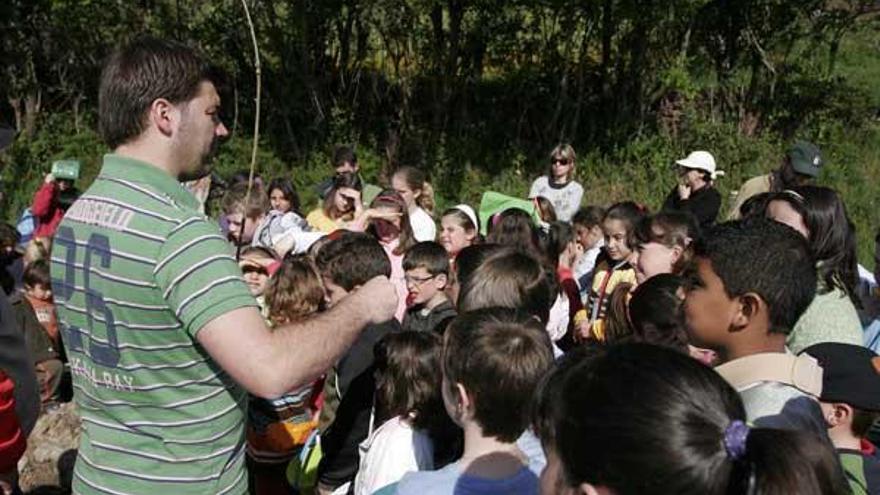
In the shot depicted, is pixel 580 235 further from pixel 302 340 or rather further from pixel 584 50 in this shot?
pixel 584 50

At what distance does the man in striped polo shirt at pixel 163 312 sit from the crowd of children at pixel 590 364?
5.3 inches

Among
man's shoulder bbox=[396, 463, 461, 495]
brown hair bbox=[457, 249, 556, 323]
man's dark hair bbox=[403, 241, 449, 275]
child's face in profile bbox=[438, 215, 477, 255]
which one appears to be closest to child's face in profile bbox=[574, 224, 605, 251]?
child's face in profile bbox=[438, 215, 477, 255]

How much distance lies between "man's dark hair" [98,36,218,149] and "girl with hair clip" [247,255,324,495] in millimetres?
1860

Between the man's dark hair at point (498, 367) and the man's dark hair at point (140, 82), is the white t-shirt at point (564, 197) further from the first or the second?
the man's dark hair at point (140, 82)

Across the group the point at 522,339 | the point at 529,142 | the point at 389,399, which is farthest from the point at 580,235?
the point at 529,142

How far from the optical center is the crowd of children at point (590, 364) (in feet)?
5.27

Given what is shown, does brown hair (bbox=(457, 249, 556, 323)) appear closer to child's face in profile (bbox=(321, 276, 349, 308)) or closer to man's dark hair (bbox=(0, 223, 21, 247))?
child's face in profile (bbox=(321, 276, 349, 308))

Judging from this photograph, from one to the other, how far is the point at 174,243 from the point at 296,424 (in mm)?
2198

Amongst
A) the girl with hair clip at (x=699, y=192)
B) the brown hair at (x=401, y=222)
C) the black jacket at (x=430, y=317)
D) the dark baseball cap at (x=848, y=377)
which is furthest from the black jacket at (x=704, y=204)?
the dark baseball cap at (x=848, y=377)

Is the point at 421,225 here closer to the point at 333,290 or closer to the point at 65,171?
the point at 333,290

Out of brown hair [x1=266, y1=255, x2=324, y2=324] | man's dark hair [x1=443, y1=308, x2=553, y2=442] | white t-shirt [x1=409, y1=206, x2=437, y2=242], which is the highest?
man's dark hair [x1=443, y1=308, x2=553, y2=442]

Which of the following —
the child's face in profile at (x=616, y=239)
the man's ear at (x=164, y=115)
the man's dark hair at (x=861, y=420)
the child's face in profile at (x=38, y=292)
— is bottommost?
the child's face in profile at (x=38, y=292)

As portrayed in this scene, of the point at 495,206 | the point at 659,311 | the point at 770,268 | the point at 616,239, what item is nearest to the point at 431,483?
the point at 770,268

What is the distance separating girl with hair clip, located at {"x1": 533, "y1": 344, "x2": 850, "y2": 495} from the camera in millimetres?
1563
